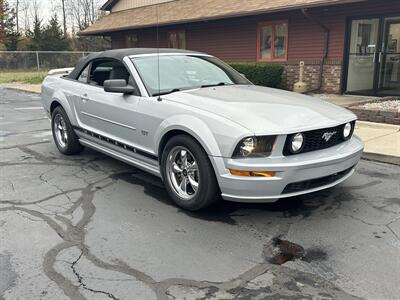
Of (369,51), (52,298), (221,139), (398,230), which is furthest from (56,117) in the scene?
(369,51)

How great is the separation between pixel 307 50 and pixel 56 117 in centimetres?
1009

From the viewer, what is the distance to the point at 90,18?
180ft

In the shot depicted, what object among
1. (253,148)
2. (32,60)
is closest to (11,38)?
(32,60)

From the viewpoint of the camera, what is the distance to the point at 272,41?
1533 centimetres

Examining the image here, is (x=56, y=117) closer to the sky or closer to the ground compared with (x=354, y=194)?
closer to the sky

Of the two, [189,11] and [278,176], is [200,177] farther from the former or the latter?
[189,11]

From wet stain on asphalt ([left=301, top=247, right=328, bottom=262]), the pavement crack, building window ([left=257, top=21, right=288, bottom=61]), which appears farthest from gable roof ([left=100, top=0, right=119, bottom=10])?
wet stain on asphalt ([left=301, top=247, right=328, bottom=262])

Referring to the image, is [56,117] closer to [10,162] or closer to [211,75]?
[10,162]

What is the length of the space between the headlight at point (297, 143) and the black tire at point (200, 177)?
746 millimetres

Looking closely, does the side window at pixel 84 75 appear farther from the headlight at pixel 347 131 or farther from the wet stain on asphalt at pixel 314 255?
the wet stain on asphalt at pixel 314 255

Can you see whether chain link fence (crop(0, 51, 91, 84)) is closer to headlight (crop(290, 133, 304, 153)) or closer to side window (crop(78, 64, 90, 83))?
side window (crop(78, 64, 90, 83))

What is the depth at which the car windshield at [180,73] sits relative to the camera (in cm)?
474

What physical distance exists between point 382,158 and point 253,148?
3.27 metres

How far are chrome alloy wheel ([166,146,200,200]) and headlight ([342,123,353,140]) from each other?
1.56 m
